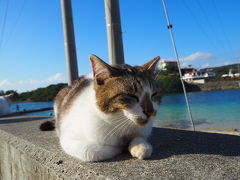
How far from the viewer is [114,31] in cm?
394

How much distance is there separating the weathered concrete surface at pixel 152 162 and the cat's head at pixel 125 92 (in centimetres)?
30

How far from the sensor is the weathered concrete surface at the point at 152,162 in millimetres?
1187

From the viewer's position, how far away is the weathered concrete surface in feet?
3.89

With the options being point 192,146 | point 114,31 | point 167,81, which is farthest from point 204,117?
point 192,146

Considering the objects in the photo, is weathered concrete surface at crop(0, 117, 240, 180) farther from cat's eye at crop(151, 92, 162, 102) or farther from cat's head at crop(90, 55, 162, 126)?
cat's eye at crop(151, 92, 162, 102)

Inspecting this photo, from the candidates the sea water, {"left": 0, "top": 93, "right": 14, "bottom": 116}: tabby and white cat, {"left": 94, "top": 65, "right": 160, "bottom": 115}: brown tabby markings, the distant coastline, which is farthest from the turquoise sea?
the distant coastline

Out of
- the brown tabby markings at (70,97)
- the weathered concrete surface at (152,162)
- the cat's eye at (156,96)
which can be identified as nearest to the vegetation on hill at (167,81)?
the cat's eye at (156,96)

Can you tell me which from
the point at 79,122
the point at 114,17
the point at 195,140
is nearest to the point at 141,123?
the point at 79,122

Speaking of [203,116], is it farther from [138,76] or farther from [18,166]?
[138,76]

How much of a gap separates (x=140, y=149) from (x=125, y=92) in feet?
1.33

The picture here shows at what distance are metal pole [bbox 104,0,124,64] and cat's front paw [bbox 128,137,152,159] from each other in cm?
283

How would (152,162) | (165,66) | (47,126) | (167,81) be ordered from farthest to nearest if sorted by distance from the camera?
(167,81), (165,66), (47,126), (152,162)

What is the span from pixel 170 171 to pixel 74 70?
509cm

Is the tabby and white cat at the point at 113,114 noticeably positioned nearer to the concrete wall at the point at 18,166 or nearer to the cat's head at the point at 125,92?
the cat's head at the point at 125,92
